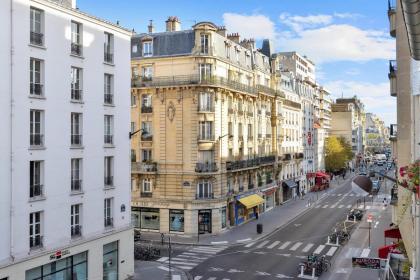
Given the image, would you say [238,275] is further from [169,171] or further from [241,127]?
[241,127]

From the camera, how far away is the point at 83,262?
2753 cm

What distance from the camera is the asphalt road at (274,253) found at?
32969mm

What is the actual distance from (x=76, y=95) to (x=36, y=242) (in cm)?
859

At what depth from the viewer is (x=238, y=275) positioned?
32469 mm

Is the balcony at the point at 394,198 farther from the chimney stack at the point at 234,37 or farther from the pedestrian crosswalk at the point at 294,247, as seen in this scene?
the chimney stack at the point at 234,37

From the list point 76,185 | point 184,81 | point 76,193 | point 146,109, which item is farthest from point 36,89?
point 146,109

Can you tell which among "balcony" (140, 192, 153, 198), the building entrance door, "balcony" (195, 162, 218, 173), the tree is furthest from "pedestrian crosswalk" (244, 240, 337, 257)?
the tree

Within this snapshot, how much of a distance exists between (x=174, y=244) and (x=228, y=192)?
986 cm

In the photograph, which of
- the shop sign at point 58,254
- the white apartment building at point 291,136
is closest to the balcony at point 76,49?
the shop sign at point 58,254

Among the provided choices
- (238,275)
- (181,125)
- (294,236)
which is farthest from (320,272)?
(181,125)

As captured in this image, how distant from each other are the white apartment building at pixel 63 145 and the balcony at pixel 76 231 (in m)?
0.06

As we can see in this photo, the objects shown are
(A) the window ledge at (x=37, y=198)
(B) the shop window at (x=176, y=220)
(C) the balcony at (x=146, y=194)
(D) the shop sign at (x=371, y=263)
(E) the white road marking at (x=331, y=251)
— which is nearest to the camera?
(A) the window ledge at (x=37, y=198)

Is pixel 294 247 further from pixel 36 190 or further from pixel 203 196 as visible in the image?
pixel 36 190

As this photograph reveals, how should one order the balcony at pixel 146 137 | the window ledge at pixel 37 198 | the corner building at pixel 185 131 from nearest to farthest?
the window ledge at pixel 37 198 < the corner building at pixel 185 131 < the balcony at pixel 146 137
